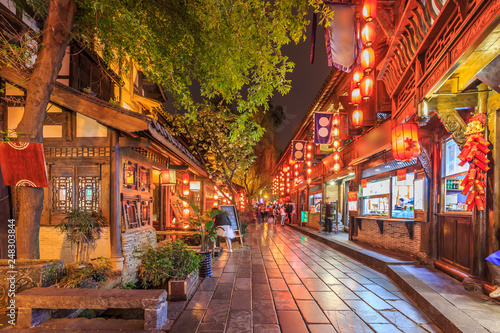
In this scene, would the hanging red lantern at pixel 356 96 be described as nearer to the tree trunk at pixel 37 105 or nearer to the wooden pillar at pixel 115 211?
the wooden pillar at pixel 115 211

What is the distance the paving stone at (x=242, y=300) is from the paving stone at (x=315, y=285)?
1458 millimetres

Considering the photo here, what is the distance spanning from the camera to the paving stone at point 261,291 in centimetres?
583

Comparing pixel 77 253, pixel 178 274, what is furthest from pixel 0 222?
pixel 178 274

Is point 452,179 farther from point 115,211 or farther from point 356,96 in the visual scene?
point 115,211

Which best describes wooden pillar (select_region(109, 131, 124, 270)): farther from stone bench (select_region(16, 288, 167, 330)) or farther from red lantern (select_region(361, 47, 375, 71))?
red lantern (select_region(361, 47, 375, 71))

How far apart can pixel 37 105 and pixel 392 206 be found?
37.0ft

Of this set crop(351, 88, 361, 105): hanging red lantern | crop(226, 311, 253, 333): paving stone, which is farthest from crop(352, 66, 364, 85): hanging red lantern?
crop(226, 311, 253, 333): paving stone

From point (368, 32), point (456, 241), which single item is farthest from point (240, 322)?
point (368, 32)

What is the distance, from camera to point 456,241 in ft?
22.8

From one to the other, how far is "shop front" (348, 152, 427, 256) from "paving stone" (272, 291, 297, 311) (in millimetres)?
5020

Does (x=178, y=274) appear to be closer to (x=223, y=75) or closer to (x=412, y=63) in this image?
(x=223, y=75)

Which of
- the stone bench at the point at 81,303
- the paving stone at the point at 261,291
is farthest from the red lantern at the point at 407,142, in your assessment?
the stone bench at the point at 81,303

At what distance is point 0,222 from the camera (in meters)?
5.96

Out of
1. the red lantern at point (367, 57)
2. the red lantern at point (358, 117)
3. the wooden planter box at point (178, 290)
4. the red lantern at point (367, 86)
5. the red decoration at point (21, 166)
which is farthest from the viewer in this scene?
the red lantern at point (358, 117)
